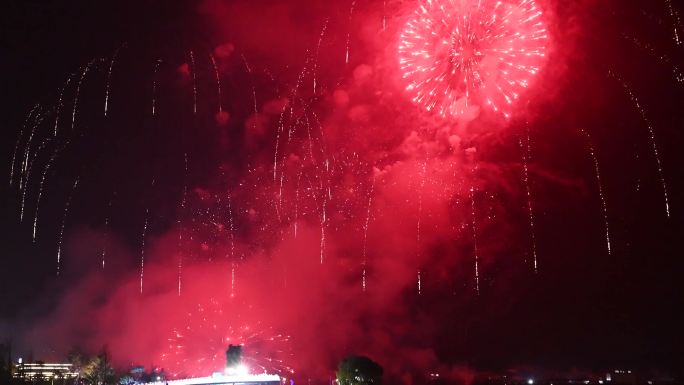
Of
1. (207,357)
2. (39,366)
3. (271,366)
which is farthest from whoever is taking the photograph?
(39,366)

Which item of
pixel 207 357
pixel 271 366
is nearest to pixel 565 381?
pixel 271 366

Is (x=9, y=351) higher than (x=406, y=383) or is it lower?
higher

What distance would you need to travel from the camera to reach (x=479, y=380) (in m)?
61.0

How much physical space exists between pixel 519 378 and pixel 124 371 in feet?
127

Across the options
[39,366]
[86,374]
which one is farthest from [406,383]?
[39,366]

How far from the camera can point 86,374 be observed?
49.6 metres

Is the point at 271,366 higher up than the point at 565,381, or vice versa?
the point at 271,366

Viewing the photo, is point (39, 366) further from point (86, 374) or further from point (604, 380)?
point (604, 380)

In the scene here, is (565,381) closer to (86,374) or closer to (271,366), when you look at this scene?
(271,366)

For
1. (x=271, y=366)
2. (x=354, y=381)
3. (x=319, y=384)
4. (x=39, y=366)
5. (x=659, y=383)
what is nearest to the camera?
(x=354, y=381)

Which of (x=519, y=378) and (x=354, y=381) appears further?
(x=519, y=378)

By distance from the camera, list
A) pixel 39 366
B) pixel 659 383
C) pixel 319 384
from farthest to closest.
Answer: pixel 39 366 < pixel 659 383 < pixel 319 384

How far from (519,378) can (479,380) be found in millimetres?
6397

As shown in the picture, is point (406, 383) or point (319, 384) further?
point (406, 383)
